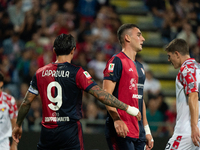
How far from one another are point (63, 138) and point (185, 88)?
4.83ft

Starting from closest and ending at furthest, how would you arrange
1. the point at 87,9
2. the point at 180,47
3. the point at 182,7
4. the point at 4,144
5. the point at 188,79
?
the point at 188,79
the point at 180,47
the point at 4,144
the point at 87,9
the point at 182,7

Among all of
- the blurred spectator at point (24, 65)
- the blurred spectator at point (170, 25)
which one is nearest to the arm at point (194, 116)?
the blurred spectator at point (24, 65)

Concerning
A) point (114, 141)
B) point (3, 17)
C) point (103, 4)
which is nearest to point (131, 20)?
point (103, 4)

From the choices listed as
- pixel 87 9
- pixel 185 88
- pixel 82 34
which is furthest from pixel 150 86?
pixel 185 88

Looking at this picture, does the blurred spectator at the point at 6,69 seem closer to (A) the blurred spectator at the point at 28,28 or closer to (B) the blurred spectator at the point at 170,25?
(A) the blurred spectator at the point at 28,28

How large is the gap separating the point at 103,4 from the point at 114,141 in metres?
7.80

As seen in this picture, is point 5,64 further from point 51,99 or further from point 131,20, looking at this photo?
point 51,99

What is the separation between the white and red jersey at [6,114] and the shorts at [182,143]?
2.70m

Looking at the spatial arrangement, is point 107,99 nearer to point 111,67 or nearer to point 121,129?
point 121,129

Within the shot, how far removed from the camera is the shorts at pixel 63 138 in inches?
134

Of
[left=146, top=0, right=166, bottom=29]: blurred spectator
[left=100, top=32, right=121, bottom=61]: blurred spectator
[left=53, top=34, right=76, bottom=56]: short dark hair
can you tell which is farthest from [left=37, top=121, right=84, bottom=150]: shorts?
[left=146, top=0, right=166, bottom=29]: blurred spectator

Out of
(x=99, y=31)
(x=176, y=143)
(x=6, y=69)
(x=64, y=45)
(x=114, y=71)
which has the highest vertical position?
(x=99, y=31)

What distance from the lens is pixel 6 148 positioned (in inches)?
203

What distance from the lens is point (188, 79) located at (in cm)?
364
